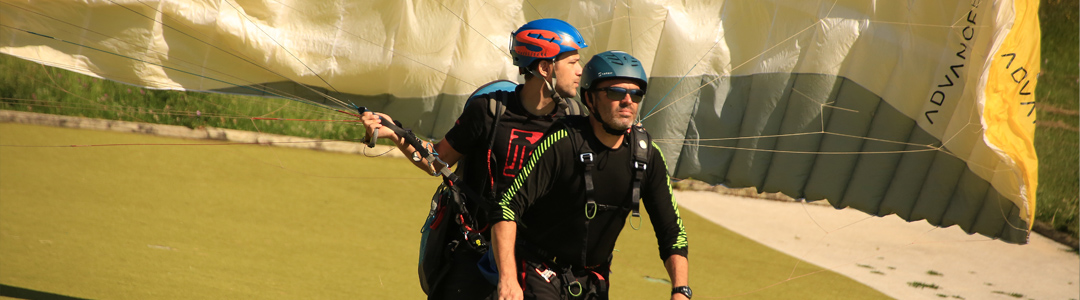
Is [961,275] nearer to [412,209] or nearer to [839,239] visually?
[839,239]

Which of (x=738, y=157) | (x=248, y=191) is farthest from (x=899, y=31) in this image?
(x=248, y=191)

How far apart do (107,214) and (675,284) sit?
14.8 ft

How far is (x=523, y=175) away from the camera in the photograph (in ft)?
8.39

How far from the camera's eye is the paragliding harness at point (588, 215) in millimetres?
2559

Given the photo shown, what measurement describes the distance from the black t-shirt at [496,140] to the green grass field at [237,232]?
1.99 meters

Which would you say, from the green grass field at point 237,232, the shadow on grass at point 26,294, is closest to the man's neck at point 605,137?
the green grass field at point 237,232

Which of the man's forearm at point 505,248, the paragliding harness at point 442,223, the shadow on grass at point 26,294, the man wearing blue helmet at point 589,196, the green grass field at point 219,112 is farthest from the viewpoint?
the green grass field at point 219,112

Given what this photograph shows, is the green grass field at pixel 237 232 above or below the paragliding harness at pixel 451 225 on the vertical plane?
below

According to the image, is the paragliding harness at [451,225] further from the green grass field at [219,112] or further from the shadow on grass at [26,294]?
the green grass field at [219,112]

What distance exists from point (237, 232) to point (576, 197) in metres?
3.73

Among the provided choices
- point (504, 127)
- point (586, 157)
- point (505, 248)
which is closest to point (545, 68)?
point (504, 127)

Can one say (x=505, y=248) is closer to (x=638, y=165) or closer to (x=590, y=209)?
(x=590, y=209)

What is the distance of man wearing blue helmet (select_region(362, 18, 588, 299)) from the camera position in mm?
2961

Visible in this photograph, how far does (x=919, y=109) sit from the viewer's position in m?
4.43
